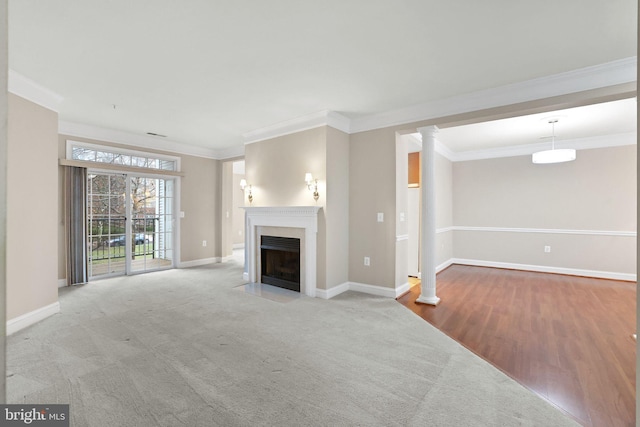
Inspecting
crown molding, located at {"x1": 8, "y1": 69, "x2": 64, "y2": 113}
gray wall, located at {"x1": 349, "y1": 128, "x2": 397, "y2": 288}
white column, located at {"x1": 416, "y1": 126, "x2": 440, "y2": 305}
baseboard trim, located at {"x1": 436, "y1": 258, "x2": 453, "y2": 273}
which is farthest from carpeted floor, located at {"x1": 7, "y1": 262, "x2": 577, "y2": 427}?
baseboard trim, located at {"x1": 436, "y1": 258, "x2": 453, "y2": 273}

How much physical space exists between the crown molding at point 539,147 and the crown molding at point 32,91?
6.04m

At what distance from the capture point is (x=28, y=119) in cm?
307

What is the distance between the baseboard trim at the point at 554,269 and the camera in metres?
5.13

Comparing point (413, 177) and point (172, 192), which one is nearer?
point (413, 177)

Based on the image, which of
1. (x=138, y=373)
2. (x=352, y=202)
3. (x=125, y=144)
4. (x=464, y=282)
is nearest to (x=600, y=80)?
(x=352, y=202)

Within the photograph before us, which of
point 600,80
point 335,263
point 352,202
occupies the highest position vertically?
point 600,80

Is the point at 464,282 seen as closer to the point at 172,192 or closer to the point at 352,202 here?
the point at 352,202

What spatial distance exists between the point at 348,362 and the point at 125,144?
5550 mm

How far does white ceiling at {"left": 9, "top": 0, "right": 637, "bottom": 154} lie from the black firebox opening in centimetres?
209

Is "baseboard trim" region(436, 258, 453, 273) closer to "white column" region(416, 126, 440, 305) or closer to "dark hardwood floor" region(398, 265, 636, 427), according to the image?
"dark hardwood floor" region(398, 265, 636, 427)

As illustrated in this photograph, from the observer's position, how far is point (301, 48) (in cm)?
246

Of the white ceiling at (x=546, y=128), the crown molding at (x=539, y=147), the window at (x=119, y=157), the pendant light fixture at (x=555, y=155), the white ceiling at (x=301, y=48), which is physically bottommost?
the pendant light fixture at (x=555, y=155)

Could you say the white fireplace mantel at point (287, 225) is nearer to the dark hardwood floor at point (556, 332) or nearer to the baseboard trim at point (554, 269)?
the dark hardwood floor at point (556, 332)

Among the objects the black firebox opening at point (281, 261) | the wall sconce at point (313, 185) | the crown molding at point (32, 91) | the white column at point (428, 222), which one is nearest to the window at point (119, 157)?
the crown molding at point (32, 91)
